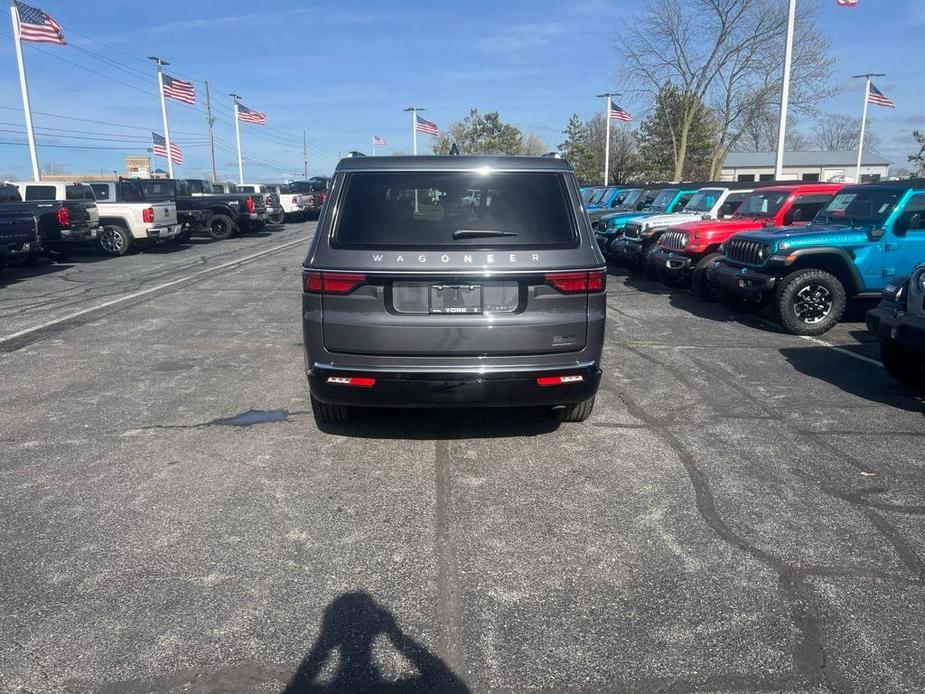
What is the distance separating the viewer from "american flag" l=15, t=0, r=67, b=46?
2422 centimetres

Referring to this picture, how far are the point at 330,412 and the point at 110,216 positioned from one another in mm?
15586

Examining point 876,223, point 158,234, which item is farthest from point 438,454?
point 158,234

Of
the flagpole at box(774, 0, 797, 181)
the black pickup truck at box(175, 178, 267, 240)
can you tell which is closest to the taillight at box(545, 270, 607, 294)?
the flagpole at box(774, 0, 797, 181)

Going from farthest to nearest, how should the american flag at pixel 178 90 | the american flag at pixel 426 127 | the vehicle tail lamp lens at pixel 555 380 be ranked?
1. the american flag at pixel 426 127
2. the american flag at pixel 178 90
3. the vehicle tail lamp lens at pixel 555 380

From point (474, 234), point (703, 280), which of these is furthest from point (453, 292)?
point (703, 280)

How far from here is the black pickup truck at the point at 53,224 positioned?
1450 centimetres

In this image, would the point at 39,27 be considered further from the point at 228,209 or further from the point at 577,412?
the point at 577,412

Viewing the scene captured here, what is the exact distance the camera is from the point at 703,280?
10992 mm

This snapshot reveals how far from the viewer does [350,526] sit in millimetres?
3822

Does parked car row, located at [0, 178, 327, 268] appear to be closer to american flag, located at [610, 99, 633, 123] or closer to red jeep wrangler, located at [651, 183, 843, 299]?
red jeep wrangler, located at [651, 183, 843, 299]

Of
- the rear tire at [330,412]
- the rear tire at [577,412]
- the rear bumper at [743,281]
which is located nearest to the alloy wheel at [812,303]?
the rear bumper at [743,281]

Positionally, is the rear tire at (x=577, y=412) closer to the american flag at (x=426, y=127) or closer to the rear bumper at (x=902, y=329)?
the rear bumper at (x=902, y=329)

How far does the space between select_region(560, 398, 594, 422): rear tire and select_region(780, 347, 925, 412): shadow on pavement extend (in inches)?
105

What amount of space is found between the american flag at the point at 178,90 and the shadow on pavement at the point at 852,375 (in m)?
31.8
